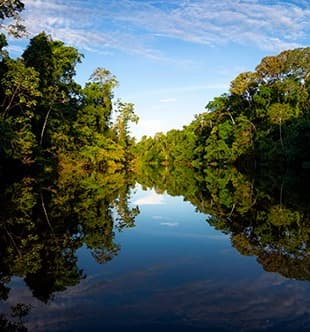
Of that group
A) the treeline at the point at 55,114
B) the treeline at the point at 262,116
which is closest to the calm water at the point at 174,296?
the treeline at the point at 55,114

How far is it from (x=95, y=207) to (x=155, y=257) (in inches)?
326

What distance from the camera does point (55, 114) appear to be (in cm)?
4725

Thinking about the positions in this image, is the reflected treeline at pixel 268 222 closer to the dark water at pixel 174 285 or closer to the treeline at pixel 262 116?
the dark water at pixel 174 285

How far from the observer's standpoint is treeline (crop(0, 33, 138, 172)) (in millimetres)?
31703

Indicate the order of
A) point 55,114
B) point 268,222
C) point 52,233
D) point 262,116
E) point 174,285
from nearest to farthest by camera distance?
point 174,285
point 52,233
point 268,222
point 55,114
point 262,116

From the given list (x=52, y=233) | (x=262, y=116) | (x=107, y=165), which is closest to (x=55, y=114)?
(x=107, y=165)

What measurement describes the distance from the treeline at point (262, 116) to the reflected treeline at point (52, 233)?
22490mm

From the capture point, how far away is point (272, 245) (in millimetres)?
11297

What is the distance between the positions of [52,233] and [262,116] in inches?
2002

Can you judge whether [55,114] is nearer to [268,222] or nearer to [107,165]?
[107,165]

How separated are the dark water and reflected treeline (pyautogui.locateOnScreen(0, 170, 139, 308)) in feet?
0.23

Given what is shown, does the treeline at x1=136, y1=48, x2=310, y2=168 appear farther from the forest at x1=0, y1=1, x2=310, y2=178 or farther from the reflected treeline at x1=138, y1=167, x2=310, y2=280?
the reflected treeline at x1=138, y1=167, x2=310, y2=280

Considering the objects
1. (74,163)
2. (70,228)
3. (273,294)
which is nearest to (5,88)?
(74,163)

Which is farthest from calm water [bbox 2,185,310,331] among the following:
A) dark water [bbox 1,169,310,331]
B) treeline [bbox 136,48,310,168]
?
treeline [bbox 136,48,310,168]
